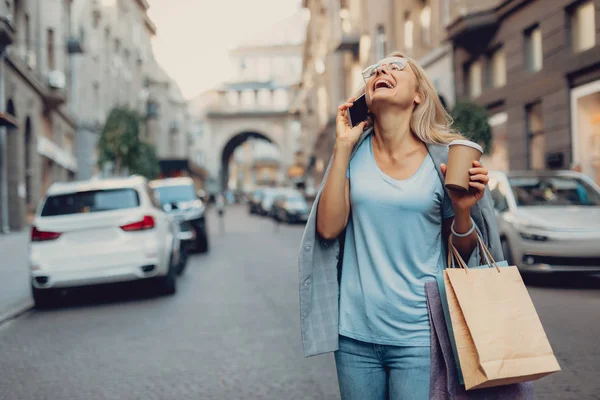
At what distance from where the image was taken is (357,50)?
1512 inches

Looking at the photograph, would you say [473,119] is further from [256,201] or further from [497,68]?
[256,201]

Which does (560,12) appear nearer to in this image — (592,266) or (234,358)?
(592,266)

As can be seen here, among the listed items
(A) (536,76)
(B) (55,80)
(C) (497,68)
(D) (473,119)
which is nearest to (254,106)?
(B) (55,80)

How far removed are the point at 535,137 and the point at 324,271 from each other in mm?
18381

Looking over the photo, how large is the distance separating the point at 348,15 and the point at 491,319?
129 feet

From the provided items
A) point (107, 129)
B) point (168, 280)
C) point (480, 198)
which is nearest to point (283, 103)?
point (107, 129)

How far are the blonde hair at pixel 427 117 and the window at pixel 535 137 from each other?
17358 millimetres

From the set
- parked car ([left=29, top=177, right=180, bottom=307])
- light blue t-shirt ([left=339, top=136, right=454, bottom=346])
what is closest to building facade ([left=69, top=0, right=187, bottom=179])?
parked car ([left=29, top=177, right=180, bottom=307])

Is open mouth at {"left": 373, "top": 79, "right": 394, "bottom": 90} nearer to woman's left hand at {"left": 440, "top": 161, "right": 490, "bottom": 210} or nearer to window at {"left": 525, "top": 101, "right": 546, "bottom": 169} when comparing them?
woman's left hand at {"left": 440, "top": 161, "right": 490, "bottom": 210}

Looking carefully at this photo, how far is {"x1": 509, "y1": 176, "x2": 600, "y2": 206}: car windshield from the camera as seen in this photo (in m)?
10.5

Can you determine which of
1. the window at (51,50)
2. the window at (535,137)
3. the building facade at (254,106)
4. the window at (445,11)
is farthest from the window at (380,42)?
the building facade at (254,106)

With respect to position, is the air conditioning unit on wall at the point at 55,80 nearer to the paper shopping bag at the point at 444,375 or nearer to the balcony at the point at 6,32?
the balcony at the point at 6,32

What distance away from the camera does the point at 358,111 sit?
2.60 metres

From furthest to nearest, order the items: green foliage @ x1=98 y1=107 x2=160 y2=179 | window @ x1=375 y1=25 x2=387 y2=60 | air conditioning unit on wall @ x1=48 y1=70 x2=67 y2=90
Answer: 1. window @ x1=375 y1=25 x2=387 y2=60
2. green foliage @ x1=98 y1=107 x2=160 y2=179
3. air conditioning unit on wall @ x1=48 y1=70 x2=67 y2=90
